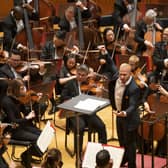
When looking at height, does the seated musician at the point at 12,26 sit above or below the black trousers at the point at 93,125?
above

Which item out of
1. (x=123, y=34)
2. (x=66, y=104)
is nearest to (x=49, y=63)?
(x=66, y=104)

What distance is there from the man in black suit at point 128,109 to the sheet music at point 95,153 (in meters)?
0.88

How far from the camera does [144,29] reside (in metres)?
9.80

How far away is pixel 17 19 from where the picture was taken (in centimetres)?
976

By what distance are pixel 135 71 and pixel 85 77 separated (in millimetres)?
864

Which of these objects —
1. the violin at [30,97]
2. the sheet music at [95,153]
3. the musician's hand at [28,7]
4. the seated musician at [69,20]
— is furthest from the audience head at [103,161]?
the musician's hand at [28,7]

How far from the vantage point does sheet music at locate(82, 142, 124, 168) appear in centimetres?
503

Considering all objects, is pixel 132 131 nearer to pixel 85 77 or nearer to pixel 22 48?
pixel 85 77

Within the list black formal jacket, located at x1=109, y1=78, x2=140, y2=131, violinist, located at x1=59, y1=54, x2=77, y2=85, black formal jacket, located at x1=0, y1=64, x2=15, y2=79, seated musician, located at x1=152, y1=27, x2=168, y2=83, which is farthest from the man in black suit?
black formal jacket, located at x1=0, y1=64, x2=15, y2=79

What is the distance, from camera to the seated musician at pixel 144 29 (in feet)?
31.4

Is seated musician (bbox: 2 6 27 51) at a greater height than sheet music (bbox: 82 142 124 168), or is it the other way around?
seated musician (bbox: 2 6 27 51)

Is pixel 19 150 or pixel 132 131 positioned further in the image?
pixel 19 150

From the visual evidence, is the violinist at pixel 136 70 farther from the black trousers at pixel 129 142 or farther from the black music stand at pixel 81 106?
the black music stand at pixel 81 106

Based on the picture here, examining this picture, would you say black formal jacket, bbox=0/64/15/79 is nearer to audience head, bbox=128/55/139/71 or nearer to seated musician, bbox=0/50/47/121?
seated musician, bbox=0/50/47/121
